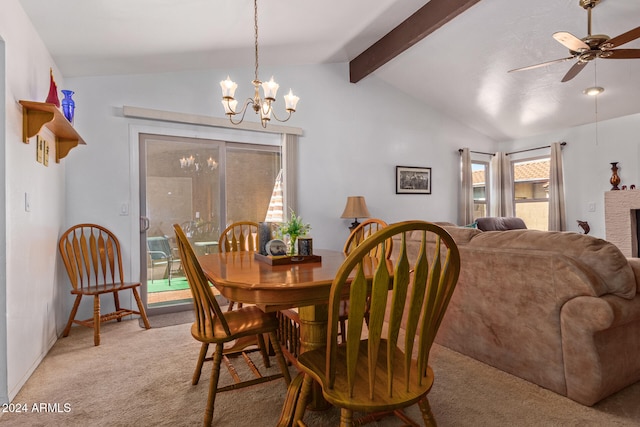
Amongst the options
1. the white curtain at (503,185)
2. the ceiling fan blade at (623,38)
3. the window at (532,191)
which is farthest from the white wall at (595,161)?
the ceiling fan blade at (623,38)

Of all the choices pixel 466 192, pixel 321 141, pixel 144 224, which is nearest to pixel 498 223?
pixel 466 192

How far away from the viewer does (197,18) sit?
2.73m

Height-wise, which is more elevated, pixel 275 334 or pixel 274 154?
pixel 274 154

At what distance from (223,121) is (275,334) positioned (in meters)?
2.81

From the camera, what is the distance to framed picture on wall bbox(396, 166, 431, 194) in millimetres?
5355

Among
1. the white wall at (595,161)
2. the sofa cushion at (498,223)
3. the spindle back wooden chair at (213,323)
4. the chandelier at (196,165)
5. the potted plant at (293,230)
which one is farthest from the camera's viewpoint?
the sofa cushion at (498,223)

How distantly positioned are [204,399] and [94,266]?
6.13ft

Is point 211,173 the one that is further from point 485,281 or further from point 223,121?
point 485,281

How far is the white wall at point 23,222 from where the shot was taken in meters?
1.92

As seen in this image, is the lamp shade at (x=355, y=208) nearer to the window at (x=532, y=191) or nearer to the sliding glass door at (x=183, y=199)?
the sliding glass door at (x=183, y=199)

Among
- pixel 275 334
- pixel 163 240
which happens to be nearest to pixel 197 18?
pixel 163 240

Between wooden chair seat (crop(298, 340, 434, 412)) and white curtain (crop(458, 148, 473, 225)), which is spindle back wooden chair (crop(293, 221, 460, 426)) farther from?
white curtain (crop(458, 148, 473, 225))

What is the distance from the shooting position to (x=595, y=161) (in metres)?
5.20

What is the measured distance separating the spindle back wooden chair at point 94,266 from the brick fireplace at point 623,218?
18.9ft
